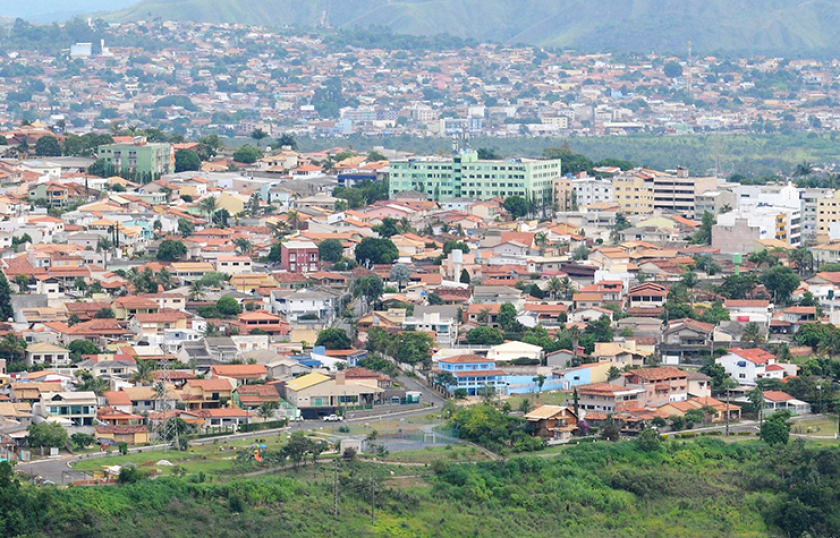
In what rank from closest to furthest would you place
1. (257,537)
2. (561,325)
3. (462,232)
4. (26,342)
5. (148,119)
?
(257,537), (26,342), (561,325), (462,232), (148,119)

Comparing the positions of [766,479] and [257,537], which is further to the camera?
[766,479]

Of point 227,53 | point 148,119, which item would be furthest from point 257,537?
point 227,53

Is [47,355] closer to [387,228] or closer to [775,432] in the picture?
[775,432]

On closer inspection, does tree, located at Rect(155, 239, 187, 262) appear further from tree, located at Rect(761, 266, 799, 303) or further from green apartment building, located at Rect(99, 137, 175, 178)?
tree, located at Rect(761, 266, 799, 303)

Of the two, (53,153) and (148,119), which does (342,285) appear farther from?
(148,119)

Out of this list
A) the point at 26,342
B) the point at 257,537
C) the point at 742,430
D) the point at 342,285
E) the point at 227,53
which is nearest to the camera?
the point at 257,537

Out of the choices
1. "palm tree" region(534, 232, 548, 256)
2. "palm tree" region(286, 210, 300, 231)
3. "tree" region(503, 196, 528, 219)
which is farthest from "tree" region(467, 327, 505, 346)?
"tree" region(503, 196, 528, 219)

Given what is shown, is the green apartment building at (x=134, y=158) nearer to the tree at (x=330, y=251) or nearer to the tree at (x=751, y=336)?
the tree at (x=330, y=251)
